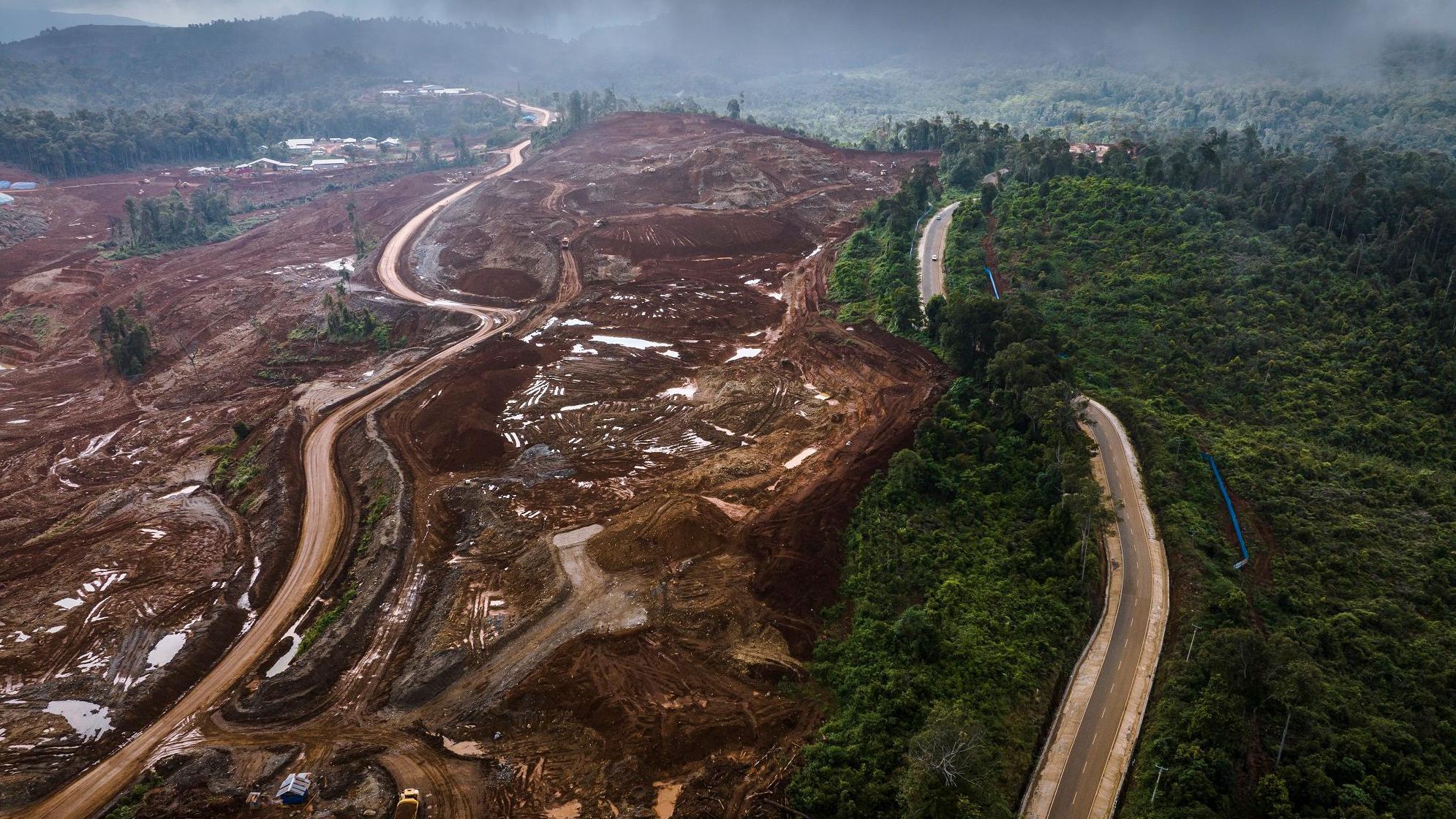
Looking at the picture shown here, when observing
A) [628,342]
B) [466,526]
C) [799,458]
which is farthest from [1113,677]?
[628,342]

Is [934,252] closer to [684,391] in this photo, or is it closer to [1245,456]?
[684,391]

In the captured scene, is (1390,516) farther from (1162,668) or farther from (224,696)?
(224,696)

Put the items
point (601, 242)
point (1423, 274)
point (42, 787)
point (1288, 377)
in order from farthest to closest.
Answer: point (601, 242) → point (1423, 274) → point (1288, 377) → point (42, 787)

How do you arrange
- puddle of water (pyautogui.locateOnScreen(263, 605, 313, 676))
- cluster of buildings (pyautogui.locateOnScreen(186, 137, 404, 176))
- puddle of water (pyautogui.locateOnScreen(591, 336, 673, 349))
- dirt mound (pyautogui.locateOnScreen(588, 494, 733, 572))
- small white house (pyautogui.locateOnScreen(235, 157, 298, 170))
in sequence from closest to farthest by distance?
puddle of water (pyautogui.locateOnScreen(263, 605, 313, 676))
dirt mound (pyautogui.locateOnScreen(588, 494, 733, 572))
puddle of water (pyautogui.locateOnScreen(591, 336, 673, 349))
cluster of buildings (pyautogui.locateOnScreen(186, 137, 404, 176))
small white house (pyautogui.locateOnScreen(235, 157, 298, 170))

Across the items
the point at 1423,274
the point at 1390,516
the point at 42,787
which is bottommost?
the point at 42,787

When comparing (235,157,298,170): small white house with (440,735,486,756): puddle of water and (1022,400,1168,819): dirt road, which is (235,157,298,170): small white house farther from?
(1022,400,1168,819): dirt road

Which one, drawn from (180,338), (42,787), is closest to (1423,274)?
(42,787)

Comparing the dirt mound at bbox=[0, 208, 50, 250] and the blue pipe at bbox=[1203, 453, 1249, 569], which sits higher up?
the dirt mound at bbox=[0, 208, 50, 250]

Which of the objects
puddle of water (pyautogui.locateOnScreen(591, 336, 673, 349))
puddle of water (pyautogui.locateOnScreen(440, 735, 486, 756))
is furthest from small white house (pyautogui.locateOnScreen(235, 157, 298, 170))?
puddle of water (pyautogui.locateOnScreen(440, 735, 486, 756))
